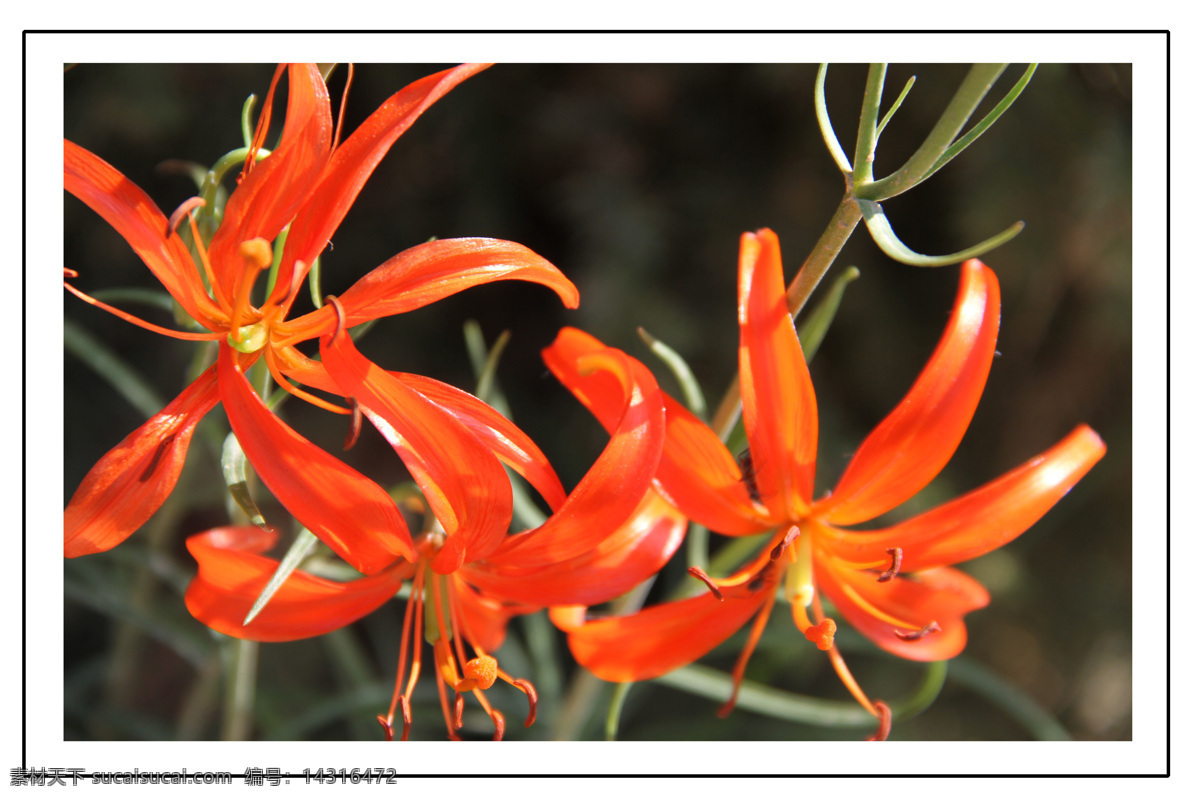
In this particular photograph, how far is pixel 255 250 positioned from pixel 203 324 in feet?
0.29

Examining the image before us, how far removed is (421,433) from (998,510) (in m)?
0.33

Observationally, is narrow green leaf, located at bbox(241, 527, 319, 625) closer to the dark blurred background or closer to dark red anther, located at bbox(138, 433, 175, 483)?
dark red anther, located at bbox(138, 433, 175, 483)

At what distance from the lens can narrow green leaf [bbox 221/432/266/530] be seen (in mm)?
417

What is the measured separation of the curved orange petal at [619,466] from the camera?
17.1 inches

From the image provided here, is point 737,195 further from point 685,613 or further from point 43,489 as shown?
point 43,489

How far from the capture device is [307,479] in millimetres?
416

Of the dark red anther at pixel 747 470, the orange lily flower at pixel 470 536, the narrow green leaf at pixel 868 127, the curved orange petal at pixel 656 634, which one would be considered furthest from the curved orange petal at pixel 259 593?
the narrow green leaf at pixel 868 127

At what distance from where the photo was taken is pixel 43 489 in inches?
20.3

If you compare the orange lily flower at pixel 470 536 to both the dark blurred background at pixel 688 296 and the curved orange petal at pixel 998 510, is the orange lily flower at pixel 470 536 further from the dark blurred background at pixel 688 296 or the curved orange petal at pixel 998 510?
the dark blurred background at pixel 688 296

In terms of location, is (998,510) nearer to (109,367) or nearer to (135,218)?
(135,218)

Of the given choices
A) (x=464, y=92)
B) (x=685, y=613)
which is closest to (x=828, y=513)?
(x=685, y=613)

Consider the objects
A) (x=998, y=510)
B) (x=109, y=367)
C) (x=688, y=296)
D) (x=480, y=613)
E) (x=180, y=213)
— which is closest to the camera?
(x=180, y=213)

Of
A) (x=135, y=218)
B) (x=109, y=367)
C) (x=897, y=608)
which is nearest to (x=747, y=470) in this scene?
(x=897, y=608)
